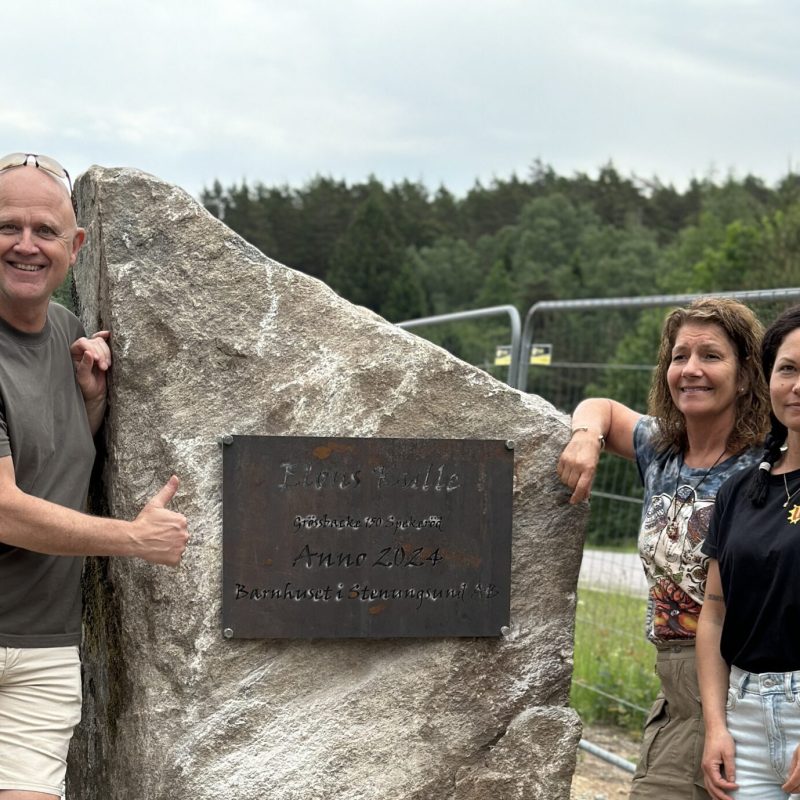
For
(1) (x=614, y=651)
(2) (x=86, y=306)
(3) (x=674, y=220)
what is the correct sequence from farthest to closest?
(3) (x=674, y=220)
(1) (x=614, y=651)
(2) (x=86, y=306)

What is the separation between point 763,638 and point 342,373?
1.24 m

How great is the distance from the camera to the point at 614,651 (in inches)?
239

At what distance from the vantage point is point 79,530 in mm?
2551

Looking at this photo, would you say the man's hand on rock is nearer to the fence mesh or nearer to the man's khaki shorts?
the man's khaki shorts

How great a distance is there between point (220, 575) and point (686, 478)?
4.00 feet

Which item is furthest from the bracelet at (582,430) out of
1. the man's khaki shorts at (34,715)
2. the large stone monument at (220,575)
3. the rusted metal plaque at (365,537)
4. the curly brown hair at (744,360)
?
the man's khaki shorts at (34,715)

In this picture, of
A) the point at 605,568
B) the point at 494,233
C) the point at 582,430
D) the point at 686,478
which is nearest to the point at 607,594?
the point at 605,568

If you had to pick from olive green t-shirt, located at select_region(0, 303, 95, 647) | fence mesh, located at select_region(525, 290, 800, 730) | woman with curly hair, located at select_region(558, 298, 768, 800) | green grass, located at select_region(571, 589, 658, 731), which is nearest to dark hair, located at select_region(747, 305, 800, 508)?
woman with curly hair, located at select_region(558, 298, 768, 800)

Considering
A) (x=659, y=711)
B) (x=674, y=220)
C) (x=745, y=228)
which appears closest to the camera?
(x=659, y=711)

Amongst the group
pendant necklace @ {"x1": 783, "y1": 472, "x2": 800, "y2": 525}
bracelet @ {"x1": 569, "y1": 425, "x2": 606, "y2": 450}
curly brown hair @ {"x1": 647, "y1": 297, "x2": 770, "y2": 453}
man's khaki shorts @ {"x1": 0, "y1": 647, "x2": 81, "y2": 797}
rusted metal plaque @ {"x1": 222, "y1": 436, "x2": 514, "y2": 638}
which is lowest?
man's khaki shorts @ {"x1": 0, "y1": 647, "x2": 81, "y2": 797}

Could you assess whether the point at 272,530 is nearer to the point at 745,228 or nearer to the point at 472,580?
the point at 472,580

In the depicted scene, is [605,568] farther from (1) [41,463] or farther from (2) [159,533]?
(1) [41,463]

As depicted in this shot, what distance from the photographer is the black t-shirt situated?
8.30 feet

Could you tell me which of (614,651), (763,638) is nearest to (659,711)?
(763,638)
